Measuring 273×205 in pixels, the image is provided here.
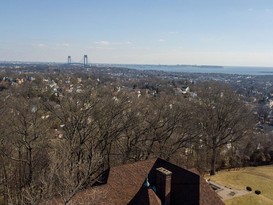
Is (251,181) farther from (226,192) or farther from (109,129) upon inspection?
(109,129)

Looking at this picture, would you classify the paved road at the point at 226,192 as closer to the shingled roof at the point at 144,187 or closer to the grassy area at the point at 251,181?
the grassy area at the point at 251,181

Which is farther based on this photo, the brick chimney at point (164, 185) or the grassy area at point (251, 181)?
the grassy area at point (251, 181)

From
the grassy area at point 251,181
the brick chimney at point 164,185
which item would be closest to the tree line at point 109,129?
the grassy area at point 251,181

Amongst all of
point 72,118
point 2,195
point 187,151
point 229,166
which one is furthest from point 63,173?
point 229,166

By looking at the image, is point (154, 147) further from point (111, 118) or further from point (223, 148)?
point (223, 148)

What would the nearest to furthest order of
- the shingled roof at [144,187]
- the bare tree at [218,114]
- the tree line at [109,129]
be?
the shingled roof at [144,187], the tree line at [109,129], the bare tree at [218,114]

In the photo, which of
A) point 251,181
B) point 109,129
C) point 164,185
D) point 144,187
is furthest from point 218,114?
point 144,187
